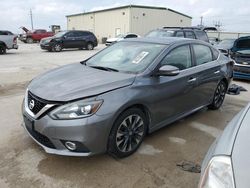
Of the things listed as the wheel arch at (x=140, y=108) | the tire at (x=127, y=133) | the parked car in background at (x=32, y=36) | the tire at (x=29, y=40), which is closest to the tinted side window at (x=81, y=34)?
→ the parked car in background at (x=32, y=36)

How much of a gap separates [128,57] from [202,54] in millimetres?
1640

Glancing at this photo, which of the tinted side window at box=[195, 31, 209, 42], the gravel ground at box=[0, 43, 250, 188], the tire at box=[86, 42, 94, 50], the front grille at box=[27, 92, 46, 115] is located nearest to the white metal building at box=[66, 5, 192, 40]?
the tire at box=[86, 42, 94, 50]

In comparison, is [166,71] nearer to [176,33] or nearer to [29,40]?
[176,33]

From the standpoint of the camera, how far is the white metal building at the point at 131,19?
122ft

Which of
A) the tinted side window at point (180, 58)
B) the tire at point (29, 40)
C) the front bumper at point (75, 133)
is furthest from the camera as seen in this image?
the tire at point (29, 40)

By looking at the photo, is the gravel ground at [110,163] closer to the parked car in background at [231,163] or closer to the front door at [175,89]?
the front door at [175,89]

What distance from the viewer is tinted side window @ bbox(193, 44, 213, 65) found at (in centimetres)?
483

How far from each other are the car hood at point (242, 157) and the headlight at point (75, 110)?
5.23ft

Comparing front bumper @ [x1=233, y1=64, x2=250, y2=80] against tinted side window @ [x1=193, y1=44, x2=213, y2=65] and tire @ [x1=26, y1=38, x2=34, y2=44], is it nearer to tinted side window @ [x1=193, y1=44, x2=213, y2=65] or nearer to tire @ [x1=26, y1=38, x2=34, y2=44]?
tinted side window @ [x1=193, y1=44, x2=213, y2=65]

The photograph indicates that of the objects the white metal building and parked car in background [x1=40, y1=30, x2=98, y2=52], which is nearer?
parked car in background [x1=40, y1=30, x2=98, y2=52]

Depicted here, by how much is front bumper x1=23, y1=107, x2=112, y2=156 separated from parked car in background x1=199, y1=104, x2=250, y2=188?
142 cm

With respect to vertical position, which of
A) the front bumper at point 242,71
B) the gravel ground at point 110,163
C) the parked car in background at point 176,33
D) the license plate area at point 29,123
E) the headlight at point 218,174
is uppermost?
the parked car in background at point 176,33

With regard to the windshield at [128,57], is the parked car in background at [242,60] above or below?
below

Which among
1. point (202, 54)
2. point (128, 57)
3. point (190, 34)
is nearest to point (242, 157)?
point (128, 57)
